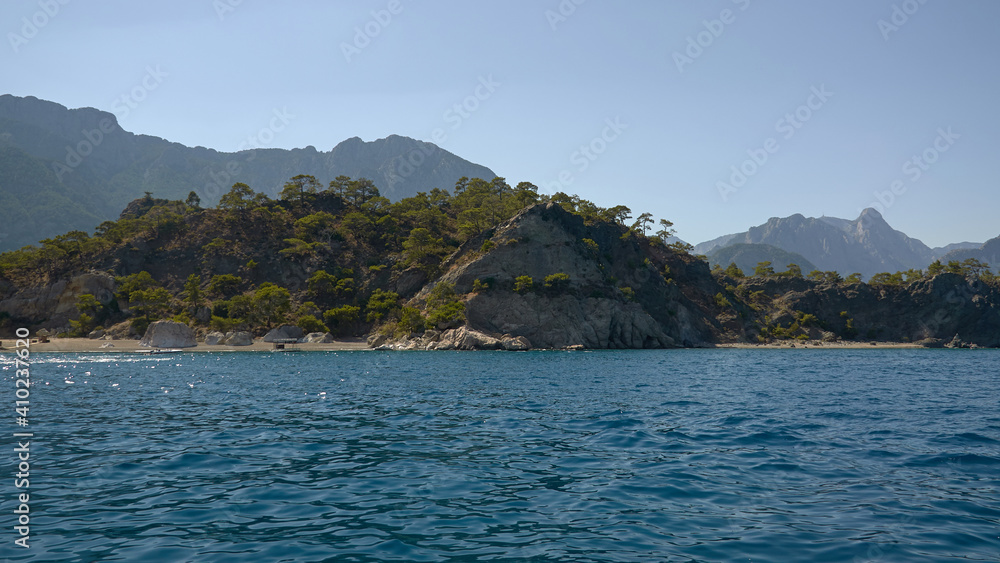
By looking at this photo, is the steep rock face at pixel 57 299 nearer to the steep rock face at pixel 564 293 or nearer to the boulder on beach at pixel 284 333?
the boulder on beach at pixel 284 333

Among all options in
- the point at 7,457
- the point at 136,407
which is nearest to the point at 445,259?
the point at 136,407

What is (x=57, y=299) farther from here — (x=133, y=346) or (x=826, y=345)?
(x=826, y=345)

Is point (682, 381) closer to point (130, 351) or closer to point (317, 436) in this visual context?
point (317, 436)

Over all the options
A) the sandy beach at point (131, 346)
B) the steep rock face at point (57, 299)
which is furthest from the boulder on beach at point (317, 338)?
the steep rock face at point (57, 299)

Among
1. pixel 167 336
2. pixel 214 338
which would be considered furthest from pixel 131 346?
pixel 214 338

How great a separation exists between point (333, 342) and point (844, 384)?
274 ft

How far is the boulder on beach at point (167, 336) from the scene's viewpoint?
3243 inches

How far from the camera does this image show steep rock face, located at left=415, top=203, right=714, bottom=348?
99562mm

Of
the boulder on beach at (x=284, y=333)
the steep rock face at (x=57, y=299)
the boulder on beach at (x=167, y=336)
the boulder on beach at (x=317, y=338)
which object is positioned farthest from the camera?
the steep rock face at (x=57, y=299)

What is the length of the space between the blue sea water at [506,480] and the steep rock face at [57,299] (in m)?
100

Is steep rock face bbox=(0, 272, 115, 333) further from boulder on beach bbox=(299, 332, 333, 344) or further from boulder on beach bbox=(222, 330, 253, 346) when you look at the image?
boulder on beach bbox=(299, 332, 333, 344)

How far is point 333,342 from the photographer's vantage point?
100188 mm

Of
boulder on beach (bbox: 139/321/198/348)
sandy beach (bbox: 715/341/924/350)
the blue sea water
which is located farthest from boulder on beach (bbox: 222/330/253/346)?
sandy beach (bbox: 715/341/924/350)

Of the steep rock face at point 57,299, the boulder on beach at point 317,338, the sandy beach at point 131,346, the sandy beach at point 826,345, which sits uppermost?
the steep rock face at point 57,299
